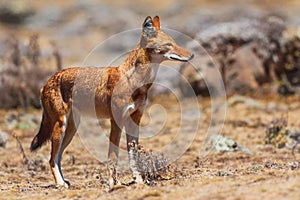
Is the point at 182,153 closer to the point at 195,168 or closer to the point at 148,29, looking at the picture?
the point at 195,168

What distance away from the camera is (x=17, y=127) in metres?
15.8

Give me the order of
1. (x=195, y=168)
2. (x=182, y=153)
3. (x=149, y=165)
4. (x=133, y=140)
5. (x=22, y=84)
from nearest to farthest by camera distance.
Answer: (x=149, y=165) < (x=133, y=140) < (x=195, y=168) < (x=182, y=153) < (x=22, y=84)

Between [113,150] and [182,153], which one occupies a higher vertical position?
[113,150]

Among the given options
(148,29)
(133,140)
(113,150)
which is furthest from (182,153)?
(148,29)

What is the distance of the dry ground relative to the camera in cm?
696

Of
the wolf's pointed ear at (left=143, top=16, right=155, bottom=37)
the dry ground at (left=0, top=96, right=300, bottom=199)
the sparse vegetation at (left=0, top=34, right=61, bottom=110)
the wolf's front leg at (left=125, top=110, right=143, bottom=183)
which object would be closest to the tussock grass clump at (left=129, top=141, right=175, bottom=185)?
the wolf's front leg at (left=125, top=110, right=143, bottom=183)

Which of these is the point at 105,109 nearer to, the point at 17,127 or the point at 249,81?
the point at 17,127

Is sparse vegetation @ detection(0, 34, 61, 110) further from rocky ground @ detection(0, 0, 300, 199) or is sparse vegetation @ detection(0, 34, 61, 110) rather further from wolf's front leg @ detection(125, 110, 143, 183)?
wolf's front leg @ detection(125, 110, 143, 183)

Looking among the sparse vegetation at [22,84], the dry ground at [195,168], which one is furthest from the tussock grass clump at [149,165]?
the sparse vegetation at [22,84]

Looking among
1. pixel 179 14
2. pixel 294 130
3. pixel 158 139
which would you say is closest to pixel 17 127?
pixel 158 139

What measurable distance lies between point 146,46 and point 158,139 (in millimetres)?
6096

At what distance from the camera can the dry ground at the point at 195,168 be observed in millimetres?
6965

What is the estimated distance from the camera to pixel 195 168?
989 cm

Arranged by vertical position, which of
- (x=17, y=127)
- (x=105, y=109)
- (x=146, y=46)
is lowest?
(x=17, y=127)
